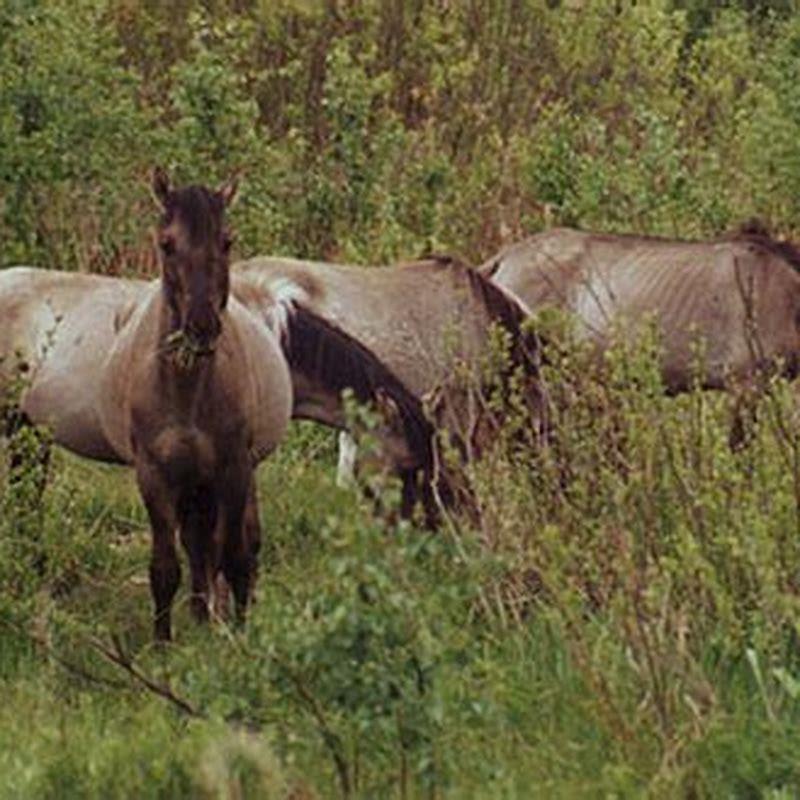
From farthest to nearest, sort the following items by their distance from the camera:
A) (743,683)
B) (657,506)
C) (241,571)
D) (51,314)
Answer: (51,314)
(241,571)
(657,506)
(743,683)

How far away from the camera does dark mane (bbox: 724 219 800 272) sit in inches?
476

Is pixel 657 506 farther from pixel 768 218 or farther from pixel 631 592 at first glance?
pixel 768 218

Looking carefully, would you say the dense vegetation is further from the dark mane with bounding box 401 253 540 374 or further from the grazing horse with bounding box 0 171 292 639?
the dark mane with bounding box 401 253 540 374

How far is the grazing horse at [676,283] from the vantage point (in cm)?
1191

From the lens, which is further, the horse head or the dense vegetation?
the horse head

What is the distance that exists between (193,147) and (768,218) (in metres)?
4.17

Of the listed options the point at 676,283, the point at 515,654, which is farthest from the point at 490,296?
the point at 515,654

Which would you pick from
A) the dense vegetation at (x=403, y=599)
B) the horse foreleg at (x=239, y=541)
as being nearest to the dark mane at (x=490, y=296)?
the dense vegetation at (x=403, y=599)

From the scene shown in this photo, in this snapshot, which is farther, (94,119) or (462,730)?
(94,119)

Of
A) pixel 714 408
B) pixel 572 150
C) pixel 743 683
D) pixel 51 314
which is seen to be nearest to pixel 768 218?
pixel 572 150

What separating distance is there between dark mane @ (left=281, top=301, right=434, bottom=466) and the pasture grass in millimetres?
1615

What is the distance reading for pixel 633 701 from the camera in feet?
19.9

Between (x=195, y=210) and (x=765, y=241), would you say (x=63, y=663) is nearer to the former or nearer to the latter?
(x=195, y=210)

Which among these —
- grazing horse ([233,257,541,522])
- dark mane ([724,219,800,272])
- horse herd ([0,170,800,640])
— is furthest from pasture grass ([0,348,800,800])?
dark mane ([724,219,800,272])
